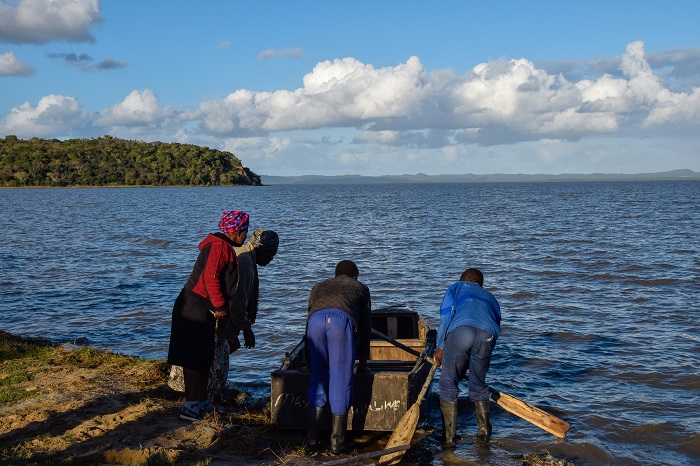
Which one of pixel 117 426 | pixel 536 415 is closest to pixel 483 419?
pixel 536 415

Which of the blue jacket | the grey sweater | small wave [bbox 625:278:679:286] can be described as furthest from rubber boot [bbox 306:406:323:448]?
small wave [bbox 625:278:679:286]

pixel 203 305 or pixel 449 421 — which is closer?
pixel 203 305

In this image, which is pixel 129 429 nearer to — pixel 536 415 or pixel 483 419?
pixel 483 419

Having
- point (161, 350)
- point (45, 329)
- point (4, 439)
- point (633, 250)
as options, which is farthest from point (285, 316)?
point (633, 250)

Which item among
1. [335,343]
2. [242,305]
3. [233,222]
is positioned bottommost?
[335,343]

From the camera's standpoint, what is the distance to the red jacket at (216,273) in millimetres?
7133

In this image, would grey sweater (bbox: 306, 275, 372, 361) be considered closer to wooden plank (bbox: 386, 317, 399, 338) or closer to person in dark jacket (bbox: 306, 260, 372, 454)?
person in dark jacket (bbox: 306, 260, 372, 454)

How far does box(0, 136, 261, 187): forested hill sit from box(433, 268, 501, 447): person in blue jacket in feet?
496

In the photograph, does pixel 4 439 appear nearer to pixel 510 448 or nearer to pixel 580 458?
pixel 510 448

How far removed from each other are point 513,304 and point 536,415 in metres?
9.63

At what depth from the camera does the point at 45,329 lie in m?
14.5

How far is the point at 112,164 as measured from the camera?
163125 millimetres

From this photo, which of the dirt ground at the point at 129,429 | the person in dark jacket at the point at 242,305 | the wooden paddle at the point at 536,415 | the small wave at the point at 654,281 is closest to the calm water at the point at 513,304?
the small wave at the point at 654,281

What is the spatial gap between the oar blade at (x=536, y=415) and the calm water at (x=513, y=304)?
41 centimetres
